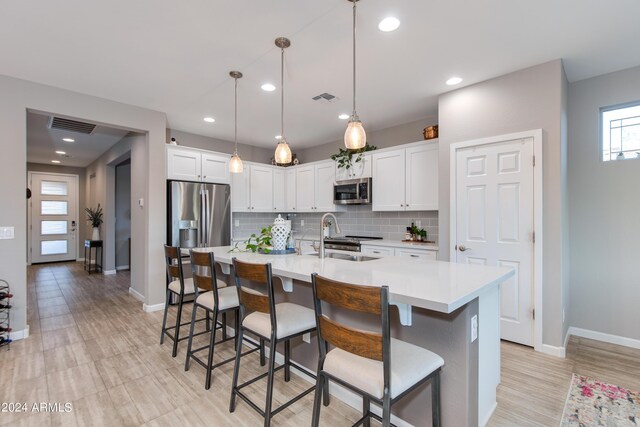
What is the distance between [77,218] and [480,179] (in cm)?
1023

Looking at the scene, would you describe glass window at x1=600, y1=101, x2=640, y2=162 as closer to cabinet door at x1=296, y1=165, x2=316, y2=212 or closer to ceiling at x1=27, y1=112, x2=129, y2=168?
cabinet door at x1=296, y1=165, x2=316, y2=212

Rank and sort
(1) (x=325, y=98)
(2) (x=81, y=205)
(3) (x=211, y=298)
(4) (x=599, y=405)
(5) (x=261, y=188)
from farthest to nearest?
(2) (x=81, y=205)
(5) (x=261, y=188)
(1) (x=325, y=98)
(3) (x=211, y=298)
(4) (x=599, y=405)

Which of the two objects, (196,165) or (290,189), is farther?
(290,189)

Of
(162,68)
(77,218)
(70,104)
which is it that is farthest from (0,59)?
(77,218)

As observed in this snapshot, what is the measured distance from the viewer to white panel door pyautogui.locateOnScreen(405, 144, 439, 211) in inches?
153

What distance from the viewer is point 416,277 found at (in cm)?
170

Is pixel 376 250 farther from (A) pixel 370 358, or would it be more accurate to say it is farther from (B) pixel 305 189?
(A) pixel 370 358

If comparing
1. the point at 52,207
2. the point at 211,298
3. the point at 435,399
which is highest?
the point at 52,207

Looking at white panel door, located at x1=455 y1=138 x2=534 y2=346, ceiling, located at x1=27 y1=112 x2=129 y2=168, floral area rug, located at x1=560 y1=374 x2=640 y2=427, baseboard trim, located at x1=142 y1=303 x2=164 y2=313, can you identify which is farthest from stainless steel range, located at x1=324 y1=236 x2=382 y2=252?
ceiling, located at x1=27 y1=112 x2=129 y2=168

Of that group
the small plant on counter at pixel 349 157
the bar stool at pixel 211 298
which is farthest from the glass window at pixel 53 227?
the bar stool at pixel 211 298

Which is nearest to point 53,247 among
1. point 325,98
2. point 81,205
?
point 81,205

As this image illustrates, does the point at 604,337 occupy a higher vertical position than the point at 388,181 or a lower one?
lower

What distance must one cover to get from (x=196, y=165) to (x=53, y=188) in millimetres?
6522

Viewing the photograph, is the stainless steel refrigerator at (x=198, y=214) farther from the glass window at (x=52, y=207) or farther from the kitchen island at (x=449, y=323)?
the glass window at (x=52, y=207)
